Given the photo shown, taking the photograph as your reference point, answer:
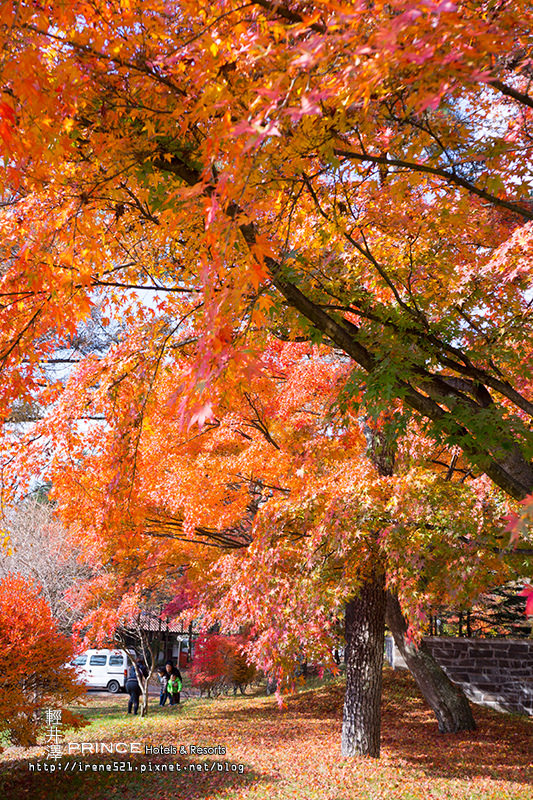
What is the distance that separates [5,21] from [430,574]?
24.6ft

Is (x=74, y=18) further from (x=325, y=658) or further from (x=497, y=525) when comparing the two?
(x=325, y=658)

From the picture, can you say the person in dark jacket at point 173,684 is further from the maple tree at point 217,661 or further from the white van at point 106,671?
the white van at point 106,671

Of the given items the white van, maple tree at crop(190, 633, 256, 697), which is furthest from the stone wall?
the white van

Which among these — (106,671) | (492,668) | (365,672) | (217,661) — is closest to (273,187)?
(365,672)

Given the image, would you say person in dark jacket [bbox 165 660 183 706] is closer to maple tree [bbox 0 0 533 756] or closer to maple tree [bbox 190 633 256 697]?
maple tree [bbox 190 633 256 697]

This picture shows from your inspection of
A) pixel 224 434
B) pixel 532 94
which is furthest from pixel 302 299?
pixel 224 434

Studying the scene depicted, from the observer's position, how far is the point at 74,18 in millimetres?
3209

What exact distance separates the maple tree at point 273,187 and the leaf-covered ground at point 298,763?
14.7 feet

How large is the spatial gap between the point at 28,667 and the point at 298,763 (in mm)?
4242

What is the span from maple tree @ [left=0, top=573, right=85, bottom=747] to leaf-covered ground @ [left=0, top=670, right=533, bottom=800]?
0.68 m

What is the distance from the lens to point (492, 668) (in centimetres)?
1430

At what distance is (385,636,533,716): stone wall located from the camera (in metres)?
13.8

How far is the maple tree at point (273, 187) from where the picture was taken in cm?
247

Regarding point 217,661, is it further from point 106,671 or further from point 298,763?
point 298,763
